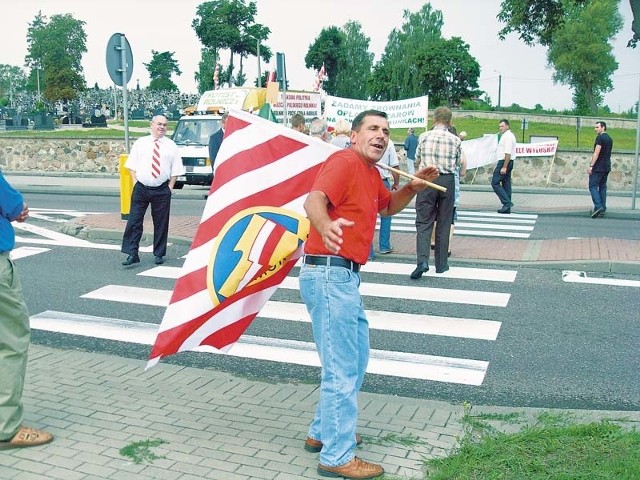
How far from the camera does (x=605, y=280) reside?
9.23m

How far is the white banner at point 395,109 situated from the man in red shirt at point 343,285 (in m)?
17.0

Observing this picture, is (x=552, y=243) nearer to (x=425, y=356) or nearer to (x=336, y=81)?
(x=425, y=356)

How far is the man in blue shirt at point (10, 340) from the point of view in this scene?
429 centimetres

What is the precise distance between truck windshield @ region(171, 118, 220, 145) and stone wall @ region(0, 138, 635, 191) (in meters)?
4.21

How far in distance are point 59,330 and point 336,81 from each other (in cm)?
12099

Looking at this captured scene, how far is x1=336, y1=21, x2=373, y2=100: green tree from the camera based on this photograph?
121750 millimetres

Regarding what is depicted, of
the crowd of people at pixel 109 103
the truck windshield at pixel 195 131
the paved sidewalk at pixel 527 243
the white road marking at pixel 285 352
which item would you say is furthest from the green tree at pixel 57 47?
the white road marking at pixel 285 352

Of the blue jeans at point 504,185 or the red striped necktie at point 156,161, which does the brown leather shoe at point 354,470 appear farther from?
the blue jeans at point 504,185

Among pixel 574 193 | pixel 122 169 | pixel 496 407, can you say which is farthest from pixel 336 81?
pixel 496 407

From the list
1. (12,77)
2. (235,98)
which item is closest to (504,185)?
(235,98)

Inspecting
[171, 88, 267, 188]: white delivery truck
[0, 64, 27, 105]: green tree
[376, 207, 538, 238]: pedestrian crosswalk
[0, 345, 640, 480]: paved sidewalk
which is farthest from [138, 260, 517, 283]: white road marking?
[0, 64, 27, 105]: green tree

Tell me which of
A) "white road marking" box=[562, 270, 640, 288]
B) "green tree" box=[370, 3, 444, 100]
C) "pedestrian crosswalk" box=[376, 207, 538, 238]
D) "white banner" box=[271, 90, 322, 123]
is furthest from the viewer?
"green tree" box=[370, 3, 444, 100]

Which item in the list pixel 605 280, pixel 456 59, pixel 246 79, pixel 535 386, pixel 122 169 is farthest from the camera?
pixel 246 79

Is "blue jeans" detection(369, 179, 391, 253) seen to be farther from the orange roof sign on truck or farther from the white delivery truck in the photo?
the orange roof sign on truck
